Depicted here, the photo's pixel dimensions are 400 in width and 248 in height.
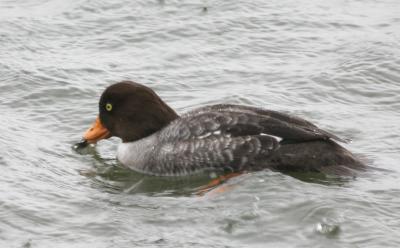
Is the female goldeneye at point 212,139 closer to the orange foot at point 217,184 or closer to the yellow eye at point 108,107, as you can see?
the yellow eye at point 108,107

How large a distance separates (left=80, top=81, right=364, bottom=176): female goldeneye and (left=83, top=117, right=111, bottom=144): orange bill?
0.05ft

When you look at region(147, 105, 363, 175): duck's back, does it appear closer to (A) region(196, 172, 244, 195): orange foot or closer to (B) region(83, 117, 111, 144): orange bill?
(A) region(196, 172, 244, 195): orange foot

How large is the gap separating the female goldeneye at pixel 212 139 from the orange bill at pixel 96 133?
0.01 m

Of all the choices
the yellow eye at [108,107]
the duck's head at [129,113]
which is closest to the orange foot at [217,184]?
the duck's head at [129,113]

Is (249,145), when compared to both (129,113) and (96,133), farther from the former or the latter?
(96,133)

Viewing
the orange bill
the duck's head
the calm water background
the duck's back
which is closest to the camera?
the calm water background

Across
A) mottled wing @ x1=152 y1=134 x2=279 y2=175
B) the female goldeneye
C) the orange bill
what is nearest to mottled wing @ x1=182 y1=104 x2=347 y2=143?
the female goldeneye

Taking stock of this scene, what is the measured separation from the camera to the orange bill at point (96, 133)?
1262 cm

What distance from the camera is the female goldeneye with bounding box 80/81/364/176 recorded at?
456 inches

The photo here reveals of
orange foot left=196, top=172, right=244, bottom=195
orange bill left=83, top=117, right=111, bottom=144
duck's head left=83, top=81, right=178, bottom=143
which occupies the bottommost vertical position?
orange foot left=196, top=172, right=244, bottom=195

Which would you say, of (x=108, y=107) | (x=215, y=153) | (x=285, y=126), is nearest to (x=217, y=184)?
(x=215, y=153)

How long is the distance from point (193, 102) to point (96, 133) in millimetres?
1981

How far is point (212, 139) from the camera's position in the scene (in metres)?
11.8

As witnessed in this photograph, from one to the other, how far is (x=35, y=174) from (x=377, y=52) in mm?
6404
